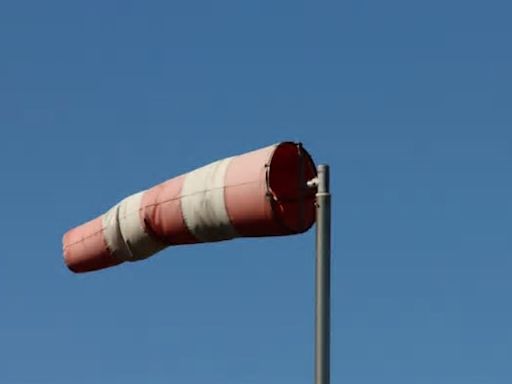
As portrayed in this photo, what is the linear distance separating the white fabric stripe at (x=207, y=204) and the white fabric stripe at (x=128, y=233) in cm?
156

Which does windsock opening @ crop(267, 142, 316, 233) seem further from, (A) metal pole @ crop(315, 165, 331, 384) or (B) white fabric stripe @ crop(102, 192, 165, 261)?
(B) white fabric stripe @ crop(102, 192, 165, 261)

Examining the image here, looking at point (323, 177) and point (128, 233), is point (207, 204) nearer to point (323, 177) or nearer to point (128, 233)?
point (323, 177)

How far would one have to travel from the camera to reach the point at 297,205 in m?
14.7

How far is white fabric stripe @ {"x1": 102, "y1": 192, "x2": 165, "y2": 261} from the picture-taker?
57.1 feet

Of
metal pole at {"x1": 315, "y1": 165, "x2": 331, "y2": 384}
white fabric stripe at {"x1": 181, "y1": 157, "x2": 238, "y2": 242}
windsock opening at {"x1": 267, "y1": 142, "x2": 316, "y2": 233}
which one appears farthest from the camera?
white fabric stripe at {"x1": 181, "y1": 157, "x2": 238, "y2": 242}

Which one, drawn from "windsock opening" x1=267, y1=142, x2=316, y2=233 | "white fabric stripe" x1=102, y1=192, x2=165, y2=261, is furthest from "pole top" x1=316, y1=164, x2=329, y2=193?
"white fabric stripe" x1=102, y1=192, x2=165, y2=261

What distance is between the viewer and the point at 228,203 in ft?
48.3

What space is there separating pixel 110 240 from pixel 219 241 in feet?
11.5

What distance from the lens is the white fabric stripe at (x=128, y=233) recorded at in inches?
685

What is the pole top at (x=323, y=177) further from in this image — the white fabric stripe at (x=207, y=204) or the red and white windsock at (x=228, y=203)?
the white fabric stripe at (x=207, y=204)

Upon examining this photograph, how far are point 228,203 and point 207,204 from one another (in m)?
0.57

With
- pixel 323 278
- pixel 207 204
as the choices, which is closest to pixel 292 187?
pixel 207 204

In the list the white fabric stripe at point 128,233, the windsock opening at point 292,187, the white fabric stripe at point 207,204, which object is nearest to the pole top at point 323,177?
the windsock opening at point 292,187

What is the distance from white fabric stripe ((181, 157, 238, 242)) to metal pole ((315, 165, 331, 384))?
4.58 ft
